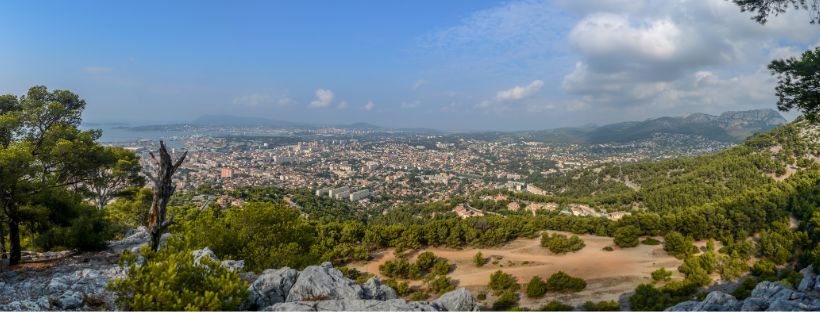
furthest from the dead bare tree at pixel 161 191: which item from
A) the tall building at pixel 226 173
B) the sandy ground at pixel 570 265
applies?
the tall building at pixel 226 173

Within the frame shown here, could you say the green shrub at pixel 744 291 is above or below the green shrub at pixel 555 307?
above

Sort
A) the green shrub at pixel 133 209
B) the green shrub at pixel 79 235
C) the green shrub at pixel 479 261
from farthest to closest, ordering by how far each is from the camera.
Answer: the green shrub at pixel 479 261, the green shrub at pixel 133 209, the green shrub at pixel 79 235

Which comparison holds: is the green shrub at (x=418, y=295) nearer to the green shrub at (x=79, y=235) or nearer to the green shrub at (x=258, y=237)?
the green shrub at (x=258, y=237)

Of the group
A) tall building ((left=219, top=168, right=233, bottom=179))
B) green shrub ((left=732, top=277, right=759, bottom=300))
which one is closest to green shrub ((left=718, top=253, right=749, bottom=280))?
green shrub ((left=732, top=277, right=759, bottom=300))

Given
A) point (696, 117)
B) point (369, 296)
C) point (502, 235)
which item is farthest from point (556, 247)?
point (696, 117)

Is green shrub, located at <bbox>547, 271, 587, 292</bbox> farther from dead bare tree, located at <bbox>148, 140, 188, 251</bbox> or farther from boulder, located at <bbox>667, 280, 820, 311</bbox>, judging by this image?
dead bare tree, located at <bbox>148, 140, 188, 251</bbox>

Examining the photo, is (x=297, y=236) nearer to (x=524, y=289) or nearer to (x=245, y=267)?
(x=245, y=267)

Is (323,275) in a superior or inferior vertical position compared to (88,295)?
superior
